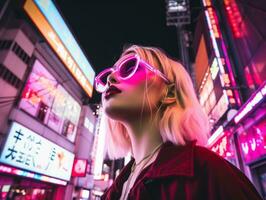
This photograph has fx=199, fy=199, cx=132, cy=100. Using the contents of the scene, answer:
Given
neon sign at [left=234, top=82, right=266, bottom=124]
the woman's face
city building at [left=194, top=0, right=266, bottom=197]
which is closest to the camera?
the woman's face

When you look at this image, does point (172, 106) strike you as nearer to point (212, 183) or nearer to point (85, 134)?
point (212, 183)

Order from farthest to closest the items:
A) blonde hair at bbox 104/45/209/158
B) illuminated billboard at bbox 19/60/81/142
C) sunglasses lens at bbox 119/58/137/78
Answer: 1. illuminated billboard at bbox 19/60/81/142
2. sunglasses lens at bbox 119/58/137/78
3. blonde hair at bbox 104/45/209/158

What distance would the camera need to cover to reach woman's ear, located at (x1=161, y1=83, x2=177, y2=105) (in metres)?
1.62

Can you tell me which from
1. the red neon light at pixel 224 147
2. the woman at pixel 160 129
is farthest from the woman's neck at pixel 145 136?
the red neon light at pixel 224 147

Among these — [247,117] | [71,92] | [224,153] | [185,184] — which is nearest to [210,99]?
[224,153]

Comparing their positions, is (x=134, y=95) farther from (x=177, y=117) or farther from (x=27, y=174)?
(x=27, y=174)

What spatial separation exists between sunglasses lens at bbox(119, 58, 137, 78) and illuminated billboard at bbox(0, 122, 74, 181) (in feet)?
32.1

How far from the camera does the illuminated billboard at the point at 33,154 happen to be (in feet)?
31.7

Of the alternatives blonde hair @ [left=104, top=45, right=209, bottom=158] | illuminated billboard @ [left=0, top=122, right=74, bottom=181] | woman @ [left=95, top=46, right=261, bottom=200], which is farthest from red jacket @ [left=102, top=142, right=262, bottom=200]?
illuminated billboard @ [left=0, top=122, right=74, bottom=181]

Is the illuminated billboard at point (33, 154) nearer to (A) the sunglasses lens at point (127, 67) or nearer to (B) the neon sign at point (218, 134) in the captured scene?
(B) the neon sign at point (218, 134)

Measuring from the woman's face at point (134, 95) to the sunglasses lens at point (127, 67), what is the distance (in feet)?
0.18

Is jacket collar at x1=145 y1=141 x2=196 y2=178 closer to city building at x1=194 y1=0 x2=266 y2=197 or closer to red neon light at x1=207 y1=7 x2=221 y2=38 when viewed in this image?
city building at x1=194 y1=0 x2=266 y2=197

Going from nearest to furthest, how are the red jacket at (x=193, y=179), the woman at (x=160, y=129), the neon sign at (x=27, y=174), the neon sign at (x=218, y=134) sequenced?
the red jacket at (x=193, y=179) → the woman at (x=160, y=129) → the neon sign at (x=218, y=134) → the neon sign at (x=27, y=174)

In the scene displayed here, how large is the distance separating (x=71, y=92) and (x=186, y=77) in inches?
653
